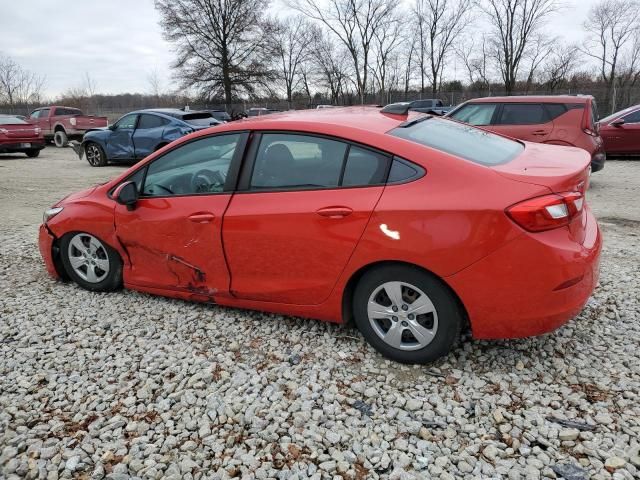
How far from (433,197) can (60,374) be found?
8.19 ft

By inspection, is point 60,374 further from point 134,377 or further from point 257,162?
point 257,162

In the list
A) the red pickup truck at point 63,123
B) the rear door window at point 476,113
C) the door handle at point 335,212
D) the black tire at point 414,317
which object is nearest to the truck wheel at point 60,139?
the red pickup truck at point 63,123

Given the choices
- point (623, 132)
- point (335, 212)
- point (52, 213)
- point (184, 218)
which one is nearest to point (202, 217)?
point (184, 218)

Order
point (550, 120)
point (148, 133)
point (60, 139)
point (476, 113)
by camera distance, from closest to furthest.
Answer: point (550, 120) < point (476, 113) < point (148, 133) < point (60, 139)

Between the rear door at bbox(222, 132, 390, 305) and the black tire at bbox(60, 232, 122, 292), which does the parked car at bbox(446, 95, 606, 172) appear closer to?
the rear door at bbox(222, 132, 390, 305)

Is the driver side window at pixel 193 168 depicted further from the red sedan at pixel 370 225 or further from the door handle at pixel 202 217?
the door handle at pixel 202 217

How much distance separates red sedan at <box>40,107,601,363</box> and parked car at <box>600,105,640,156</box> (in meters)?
10.2

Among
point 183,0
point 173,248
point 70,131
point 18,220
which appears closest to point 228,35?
point 183,0

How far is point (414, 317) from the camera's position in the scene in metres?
2.84

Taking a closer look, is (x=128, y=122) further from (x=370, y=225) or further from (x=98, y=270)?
(x=370, y=225)

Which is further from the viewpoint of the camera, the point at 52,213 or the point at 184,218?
the point at 52,213

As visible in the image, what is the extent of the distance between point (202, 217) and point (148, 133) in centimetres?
1036

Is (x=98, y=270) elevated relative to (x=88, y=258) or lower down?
lower down

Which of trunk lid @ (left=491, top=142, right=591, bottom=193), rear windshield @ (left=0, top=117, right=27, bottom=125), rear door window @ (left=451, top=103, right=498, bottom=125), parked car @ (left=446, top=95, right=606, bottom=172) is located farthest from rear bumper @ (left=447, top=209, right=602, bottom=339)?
rear windshield @ (left=0, top=117, right=27, bottom=125)
